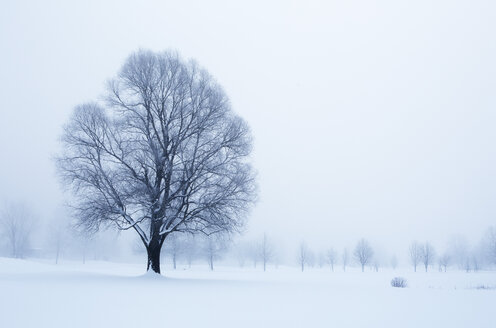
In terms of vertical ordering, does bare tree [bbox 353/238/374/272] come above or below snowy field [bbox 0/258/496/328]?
below

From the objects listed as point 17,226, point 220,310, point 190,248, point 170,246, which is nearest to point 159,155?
point 220,310

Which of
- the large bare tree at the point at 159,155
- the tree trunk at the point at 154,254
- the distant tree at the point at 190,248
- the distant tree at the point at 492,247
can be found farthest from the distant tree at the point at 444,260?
the tree trunk at the point at 154,254

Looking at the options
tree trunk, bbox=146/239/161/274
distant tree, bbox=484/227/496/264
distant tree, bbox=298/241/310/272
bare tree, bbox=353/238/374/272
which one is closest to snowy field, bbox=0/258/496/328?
tree trunk, bbox=146/239/161/274

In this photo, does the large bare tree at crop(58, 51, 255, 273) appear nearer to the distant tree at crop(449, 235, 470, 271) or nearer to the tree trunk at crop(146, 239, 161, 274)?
the tree trunk at crop(146, 239, 161, 274)

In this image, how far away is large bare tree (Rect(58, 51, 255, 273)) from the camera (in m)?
20.1

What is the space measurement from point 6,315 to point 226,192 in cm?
1341

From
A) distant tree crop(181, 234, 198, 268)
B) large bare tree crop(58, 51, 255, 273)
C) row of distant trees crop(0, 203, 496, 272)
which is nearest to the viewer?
large bare tree crop(58, 51, 255, 273)

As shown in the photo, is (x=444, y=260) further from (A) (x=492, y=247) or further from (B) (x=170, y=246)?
(B) (x=170, y=246)

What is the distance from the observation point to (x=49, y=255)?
8950 cm

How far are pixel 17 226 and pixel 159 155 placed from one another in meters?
65.8

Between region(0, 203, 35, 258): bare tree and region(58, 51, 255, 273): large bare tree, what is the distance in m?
61.0

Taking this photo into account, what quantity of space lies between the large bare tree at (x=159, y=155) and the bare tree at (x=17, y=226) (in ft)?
200

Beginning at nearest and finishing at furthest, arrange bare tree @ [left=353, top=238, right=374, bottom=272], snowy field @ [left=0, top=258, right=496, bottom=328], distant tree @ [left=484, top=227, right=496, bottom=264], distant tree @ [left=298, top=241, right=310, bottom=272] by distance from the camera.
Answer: snowy field @ [left=0, top=258, right=496, bottom=328] → distant tree @ [left=484, top=227, right=496, bottom=264] → bare tree @ [left=353, top=238, right=374, bottom=272] → distant tree @ [left=298, top=241, right=310, bottom=272]

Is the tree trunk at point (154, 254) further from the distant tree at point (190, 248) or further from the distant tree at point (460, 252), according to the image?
the distant tree at point (460, 252)
